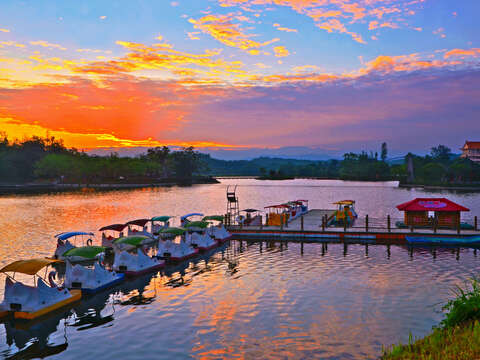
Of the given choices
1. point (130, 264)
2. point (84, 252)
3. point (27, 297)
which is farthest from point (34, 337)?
point (130, 264)

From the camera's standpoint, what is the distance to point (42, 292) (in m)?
22.2

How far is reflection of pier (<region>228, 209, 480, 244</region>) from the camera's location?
43344mm

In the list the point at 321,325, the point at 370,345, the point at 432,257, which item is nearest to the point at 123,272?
the point at 321,325

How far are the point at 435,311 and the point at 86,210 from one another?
245 feet

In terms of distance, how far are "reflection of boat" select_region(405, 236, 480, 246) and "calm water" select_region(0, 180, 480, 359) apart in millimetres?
2859

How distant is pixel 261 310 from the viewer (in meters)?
22.7

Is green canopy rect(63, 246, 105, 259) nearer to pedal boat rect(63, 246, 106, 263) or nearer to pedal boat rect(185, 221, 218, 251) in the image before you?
pedal boat rect(63, 246, 106, 263)

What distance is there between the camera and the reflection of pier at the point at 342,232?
43344 millimetres

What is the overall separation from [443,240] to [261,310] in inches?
1087

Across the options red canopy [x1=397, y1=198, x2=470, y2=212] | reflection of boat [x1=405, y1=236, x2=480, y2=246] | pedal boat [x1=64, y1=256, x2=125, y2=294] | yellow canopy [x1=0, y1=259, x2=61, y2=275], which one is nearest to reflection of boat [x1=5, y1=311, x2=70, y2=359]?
yellow canopy [x1=0, y1=259, x2=61, y2=275]

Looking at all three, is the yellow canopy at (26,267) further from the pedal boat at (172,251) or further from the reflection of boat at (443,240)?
the reflection of boat at (443,240)

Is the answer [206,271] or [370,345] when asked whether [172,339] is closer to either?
[370,345]

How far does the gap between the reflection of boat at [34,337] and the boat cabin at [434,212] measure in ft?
124

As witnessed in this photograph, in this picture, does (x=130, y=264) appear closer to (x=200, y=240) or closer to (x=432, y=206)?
(x=200, y=240)
